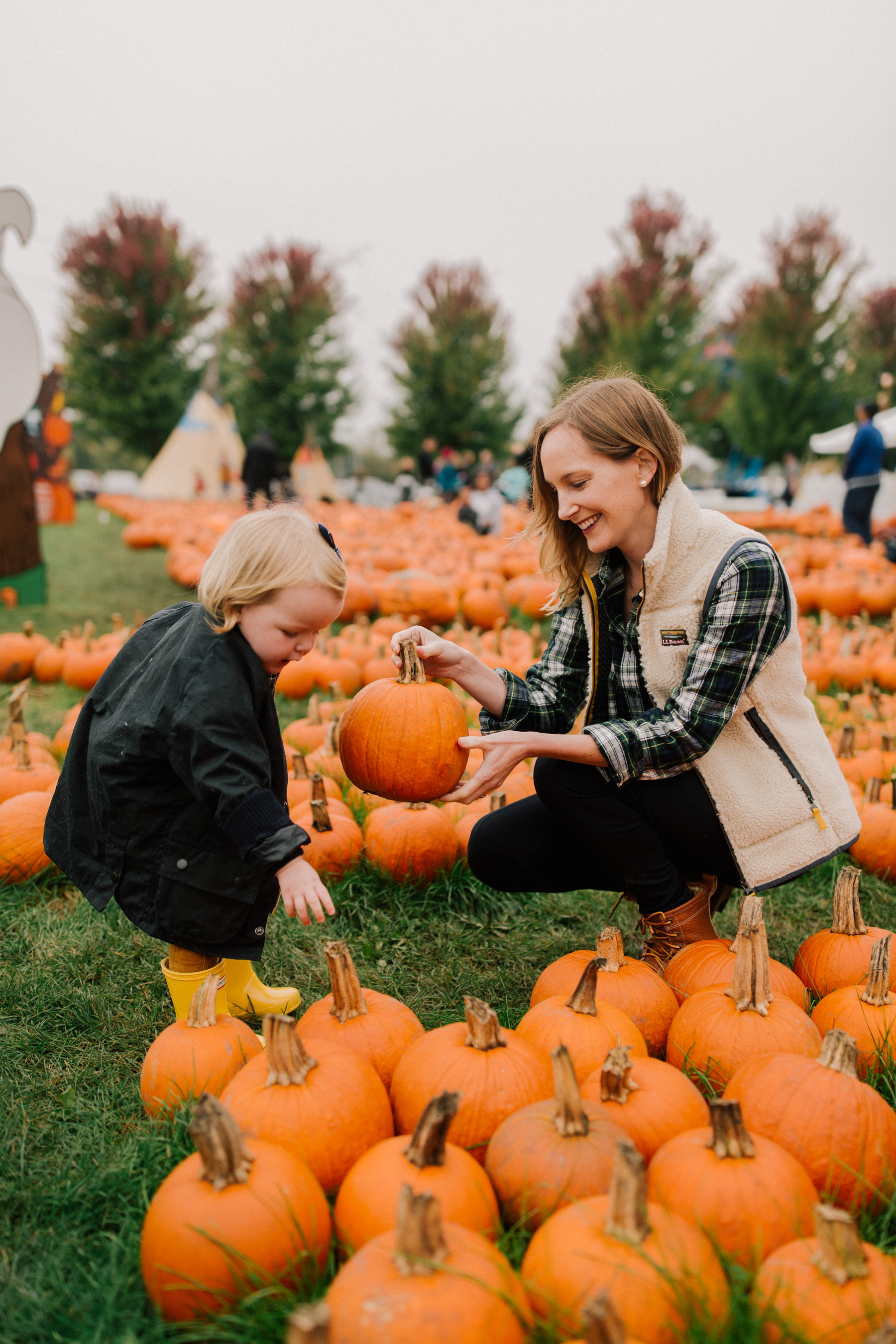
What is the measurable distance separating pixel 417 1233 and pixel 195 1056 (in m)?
0.91

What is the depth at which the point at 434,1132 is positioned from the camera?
147 centimetres

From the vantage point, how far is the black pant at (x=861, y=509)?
12.6 metres

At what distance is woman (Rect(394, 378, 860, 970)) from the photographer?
245 cm

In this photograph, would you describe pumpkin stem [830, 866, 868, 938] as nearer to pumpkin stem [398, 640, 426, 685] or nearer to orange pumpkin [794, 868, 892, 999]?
orange pumpkin [794, 868, 892, 999]

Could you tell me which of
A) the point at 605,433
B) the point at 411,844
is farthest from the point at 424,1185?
the point at 605,433

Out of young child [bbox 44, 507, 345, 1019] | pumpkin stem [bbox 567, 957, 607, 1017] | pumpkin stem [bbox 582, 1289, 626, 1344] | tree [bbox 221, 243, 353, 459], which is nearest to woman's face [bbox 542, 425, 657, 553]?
young child [bbox 44, 507, 345, 1019]

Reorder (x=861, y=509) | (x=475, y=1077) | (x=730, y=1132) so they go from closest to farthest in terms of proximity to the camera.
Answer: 1. (x=730, y=1132)
2. (x=475, y=1077)
3. (x=861, y=509)

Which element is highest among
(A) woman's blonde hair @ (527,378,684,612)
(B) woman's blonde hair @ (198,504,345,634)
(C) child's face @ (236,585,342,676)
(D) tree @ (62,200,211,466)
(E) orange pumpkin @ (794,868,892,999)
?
(D) tree @ (62,200,211,466)

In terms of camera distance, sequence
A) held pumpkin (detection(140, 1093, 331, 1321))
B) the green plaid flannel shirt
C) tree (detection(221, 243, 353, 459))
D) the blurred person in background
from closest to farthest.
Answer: held pumpkin (detection(140, 1093, 331, 1321))
the green plaid flannel shirt
the blurred person in background
tree (detection(221, 243, 353, 459))

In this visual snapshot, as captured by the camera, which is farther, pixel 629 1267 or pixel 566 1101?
pixel 566 1101

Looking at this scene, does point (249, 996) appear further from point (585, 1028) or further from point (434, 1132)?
point (434, 1132)

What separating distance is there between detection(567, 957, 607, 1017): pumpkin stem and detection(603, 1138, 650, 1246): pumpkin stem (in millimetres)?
673

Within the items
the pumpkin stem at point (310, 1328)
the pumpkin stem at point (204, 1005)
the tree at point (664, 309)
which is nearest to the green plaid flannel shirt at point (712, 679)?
the pumpkin stem at point (204, 1005)

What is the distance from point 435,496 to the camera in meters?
21.8
